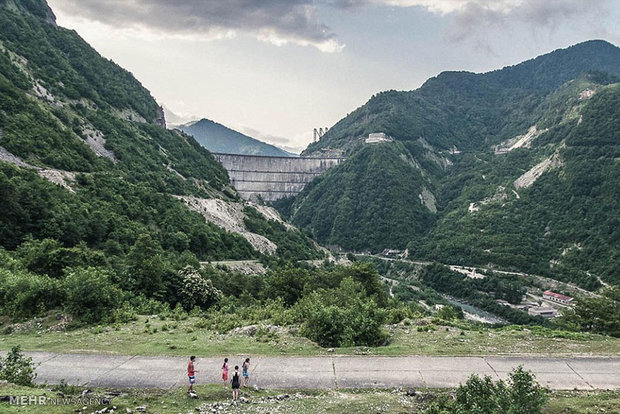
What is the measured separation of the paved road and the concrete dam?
517ft

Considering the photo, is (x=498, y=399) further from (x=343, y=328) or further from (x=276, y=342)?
(x=276, y=342)

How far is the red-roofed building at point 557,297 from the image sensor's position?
8479 cm

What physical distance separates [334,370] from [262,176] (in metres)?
172

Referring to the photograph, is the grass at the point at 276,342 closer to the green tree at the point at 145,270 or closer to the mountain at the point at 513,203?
the green tree at the point at 145,270

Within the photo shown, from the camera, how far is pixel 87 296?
83.3 ft

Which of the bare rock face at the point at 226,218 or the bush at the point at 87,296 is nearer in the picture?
the bush at the point at 87,296

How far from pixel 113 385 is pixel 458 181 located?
185m

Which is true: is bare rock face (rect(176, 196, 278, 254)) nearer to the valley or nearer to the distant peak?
the valley

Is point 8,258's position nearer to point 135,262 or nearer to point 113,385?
point 135,262

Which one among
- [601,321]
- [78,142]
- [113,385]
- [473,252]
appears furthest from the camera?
[473,252]

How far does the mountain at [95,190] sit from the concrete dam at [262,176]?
51137mm

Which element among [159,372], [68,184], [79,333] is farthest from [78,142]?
[159,372]

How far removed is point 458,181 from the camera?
615 ft

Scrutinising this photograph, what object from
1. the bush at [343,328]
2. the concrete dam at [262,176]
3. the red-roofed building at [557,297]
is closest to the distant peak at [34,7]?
the concrete dam at [262,176]
